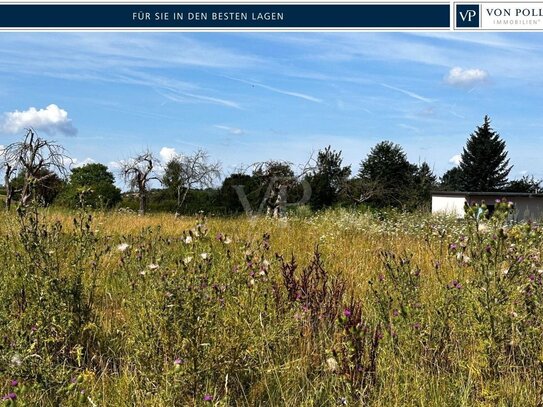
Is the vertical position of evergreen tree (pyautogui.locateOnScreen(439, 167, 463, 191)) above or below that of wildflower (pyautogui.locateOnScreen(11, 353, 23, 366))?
above

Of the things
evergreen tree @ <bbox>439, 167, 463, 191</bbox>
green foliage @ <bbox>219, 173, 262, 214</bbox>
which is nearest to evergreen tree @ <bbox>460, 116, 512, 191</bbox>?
evergreen tree @ <bbox>439, 167, 463, 191</bbox>

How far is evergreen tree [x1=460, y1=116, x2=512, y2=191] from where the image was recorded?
154ft

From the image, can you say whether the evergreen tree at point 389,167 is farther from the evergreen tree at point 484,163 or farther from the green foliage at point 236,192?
the green foliage at point 236,192

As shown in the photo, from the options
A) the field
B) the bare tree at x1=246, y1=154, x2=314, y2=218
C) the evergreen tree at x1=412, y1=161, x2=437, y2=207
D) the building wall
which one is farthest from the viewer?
the evergreen tree at x1=412, y1=161, x2=437, y2=207

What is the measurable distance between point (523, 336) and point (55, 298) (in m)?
2.85

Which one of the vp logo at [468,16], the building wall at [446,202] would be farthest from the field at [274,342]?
the building wall at [446,202]

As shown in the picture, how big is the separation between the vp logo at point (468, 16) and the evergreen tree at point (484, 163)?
143 feet

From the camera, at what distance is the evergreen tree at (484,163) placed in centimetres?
4697

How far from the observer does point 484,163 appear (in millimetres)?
47312

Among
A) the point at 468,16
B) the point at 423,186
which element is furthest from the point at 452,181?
the point at 468,16

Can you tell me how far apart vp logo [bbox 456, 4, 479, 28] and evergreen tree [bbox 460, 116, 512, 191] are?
143 feet

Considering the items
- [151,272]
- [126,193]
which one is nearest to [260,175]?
[126,193]

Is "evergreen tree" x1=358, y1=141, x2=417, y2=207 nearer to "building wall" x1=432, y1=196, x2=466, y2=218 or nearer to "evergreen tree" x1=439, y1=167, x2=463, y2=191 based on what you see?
"evergreen tree" x1=439, y1=167, x2=463, y2=191

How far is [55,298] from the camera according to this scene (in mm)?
3201
